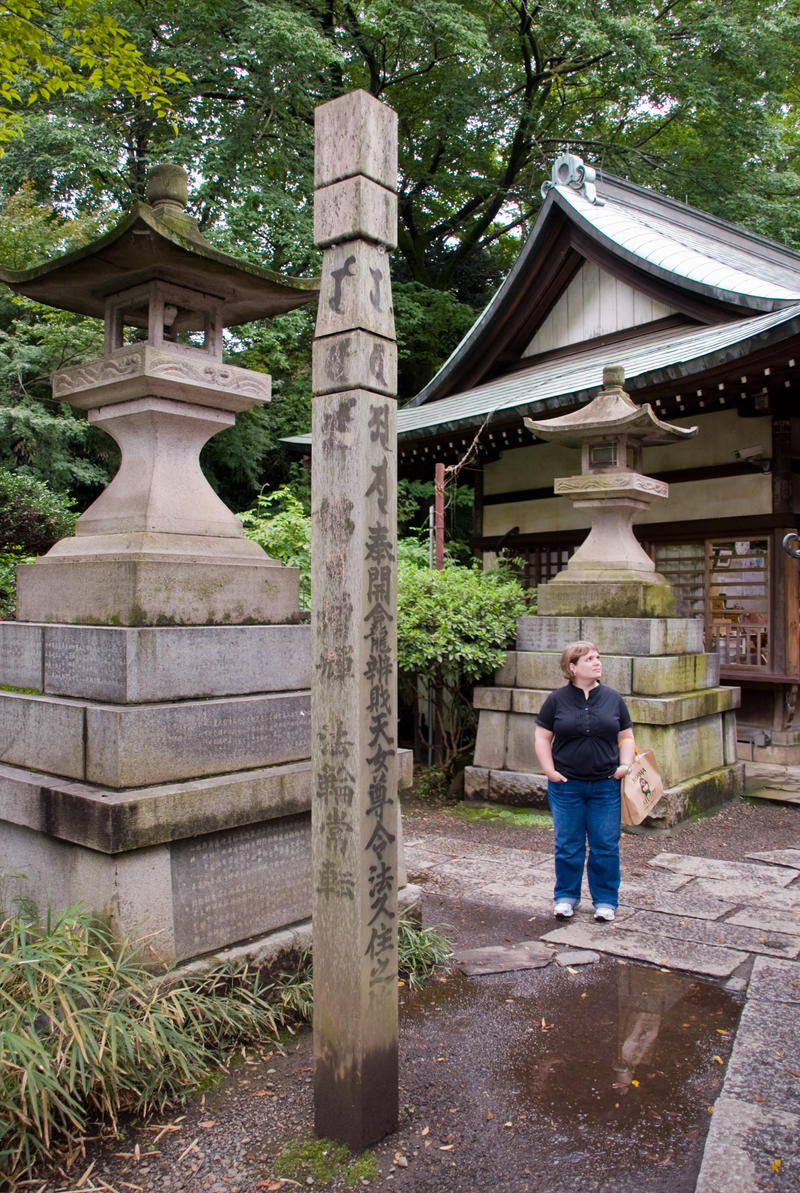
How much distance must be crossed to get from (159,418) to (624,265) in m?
9.00

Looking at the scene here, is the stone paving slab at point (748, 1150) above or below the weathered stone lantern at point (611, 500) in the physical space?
below

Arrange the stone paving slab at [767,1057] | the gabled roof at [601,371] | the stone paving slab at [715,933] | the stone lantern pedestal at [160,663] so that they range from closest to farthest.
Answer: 1. the stone paving slab at [767,1057]
2. the stone lantern pedestal at [160,663]
3. the stone paving slab at [715,933]
4. the gabled roof at [601,371]

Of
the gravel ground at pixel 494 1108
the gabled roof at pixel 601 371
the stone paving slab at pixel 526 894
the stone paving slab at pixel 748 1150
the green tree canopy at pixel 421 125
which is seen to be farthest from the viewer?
the green tree canopy at pixel 421 125

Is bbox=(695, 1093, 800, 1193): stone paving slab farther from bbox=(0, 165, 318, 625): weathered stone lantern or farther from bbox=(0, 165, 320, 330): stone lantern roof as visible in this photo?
bbox=(0, 165, 320, 330): stone lantern roof

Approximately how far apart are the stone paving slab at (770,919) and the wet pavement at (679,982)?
0.02 m

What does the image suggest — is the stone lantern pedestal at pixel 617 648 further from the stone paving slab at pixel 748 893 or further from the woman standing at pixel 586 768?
the woman standing at pixel 586 768

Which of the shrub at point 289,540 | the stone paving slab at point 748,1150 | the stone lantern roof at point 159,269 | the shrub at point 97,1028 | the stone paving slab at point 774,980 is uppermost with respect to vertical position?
the stone lantern roof at point 159,269

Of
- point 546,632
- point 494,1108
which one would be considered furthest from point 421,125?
point 494,1108

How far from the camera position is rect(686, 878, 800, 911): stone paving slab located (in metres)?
5.03

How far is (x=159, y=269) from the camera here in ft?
12.9

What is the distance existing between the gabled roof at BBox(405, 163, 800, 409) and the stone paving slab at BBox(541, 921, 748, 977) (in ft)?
22.1

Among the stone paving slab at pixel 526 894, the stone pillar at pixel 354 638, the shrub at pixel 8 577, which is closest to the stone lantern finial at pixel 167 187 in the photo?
the stone pillar at pixel 354 638

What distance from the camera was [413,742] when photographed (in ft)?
30.6

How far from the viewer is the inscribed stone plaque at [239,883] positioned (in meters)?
3.48
